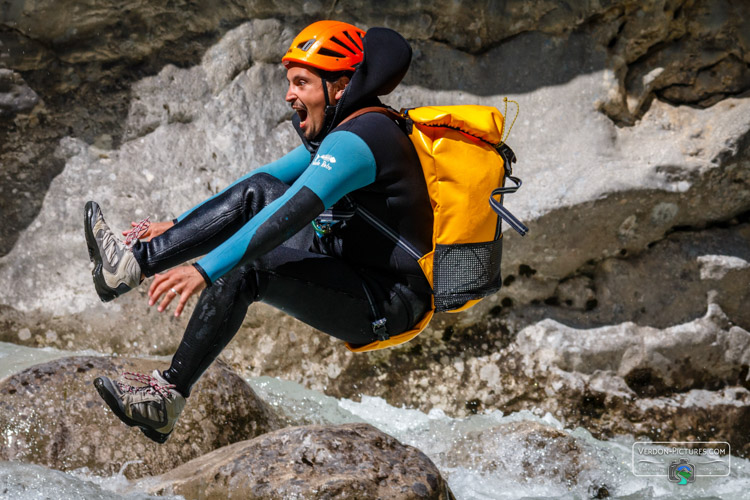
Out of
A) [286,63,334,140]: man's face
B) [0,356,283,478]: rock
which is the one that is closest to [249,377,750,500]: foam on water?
[0,356,283,478]: rock

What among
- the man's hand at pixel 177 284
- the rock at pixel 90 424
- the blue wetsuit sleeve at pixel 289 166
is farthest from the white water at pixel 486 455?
the blue wetsuit sleeve at pixel 289 166

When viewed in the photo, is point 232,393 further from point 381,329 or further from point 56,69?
point 56,69

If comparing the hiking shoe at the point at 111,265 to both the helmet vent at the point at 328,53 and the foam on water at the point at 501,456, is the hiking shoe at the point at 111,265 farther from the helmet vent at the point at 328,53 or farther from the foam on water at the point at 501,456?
the foam on water at the point at 501,456

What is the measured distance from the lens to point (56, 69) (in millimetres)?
5801

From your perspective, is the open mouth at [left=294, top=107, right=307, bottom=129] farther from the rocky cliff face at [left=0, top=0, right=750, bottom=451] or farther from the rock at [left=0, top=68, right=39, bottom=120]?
the rock at [left=0, top=68, right=39, bottom=120]

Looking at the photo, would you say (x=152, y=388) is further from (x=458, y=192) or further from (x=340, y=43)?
(x=340, y=43)

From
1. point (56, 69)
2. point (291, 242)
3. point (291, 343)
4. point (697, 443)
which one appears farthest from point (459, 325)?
point (56, 69)

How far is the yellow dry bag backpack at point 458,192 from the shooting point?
3326 mm

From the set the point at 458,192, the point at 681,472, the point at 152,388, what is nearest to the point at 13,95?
the point at 152,388

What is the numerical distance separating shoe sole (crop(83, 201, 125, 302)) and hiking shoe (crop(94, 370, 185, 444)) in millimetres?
307

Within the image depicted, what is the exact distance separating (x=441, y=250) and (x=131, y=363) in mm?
1967

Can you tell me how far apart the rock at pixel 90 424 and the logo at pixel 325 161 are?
5.77 feet

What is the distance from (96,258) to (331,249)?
95 centimetres

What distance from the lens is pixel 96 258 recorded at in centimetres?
315
